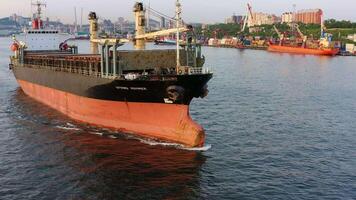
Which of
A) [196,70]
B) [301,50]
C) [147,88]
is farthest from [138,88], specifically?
[301,50]

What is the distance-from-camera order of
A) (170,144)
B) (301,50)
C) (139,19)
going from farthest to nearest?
(301,50), (139,19), (170,144)

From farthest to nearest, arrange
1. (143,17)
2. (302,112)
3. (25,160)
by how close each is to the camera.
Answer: (302,112) → (143,17) → (25,160)

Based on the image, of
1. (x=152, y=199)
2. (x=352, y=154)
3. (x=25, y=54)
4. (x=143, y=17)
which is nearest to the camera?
(x=152, y=199)

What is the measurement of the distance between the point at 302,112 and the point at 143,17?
18307mm

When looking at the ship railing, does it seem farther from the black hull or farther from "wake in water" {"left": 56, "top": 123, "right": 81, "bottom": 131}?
"wake in water" {"left": 56, "top": 123, "right": 81, "bottom": 131}

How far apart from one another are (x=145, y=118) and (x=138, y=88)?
2.26 metres

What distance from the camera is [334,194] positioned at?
21000 mm

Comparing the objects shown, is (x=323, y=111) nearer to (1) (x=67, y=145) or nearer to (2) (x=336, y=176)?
(2) (x=336, y=176)

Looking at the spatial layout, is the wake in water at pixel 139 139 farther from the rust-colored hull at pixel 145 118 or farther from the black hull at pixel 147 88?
the black hull at pixel 147 88

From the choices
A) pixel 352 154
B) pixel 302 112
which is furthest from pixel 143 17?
pixel 352 154

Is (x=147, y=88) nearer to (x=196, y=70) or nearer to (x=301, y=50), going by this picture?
(x=196, y=70)

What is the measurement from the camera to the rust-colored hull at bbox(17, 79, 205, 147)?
27.3 metres

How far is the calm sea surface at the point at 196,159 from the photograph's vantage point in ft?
69.3

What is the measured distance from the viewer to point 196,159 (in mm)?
25391
